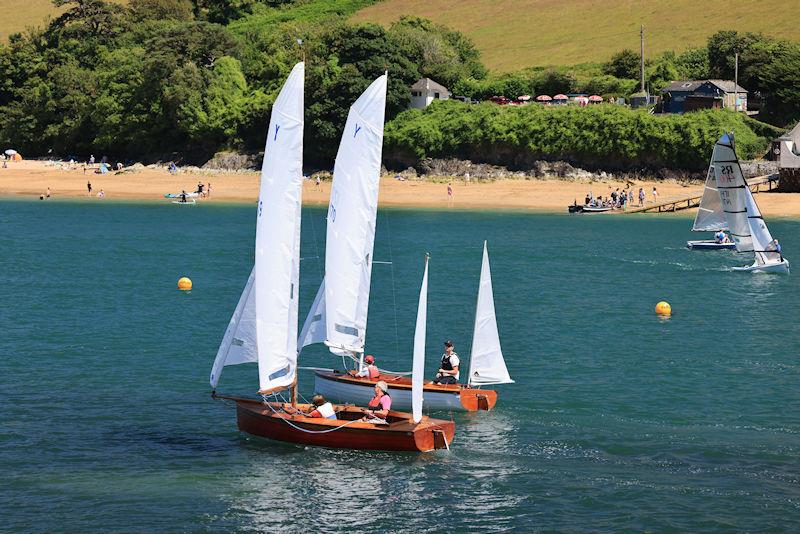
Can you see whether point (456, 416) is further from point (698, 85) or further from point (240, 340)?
point (698, 85)

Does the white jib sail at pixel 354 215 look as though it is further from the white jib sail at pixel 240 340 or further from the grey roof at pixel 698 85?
the grey roof at pixel 698 85

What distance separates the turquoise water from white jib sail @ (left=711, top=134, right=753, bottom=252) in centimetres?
303

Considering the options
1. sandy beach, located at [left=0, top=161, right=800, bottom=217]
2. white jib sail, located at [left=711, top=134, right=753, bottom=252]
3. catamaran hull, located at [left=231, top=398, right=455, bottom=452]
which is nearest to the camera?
catamaran hull, located at [left=231, top=398, right=455, bottom=452]

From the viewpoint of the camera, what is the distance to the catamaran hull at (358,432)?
34.9m

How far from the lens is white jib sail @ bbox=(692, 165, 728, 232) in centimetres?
8506

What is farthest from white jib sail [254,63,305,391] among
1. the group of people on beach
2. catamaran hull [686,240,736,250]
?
the group of people on beach

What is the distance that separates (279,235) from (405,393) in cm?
789

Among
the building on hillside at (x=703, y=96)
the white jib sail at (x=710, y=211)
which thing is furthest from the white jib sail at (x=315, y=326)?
the building on hillside at (x=703, y=96)

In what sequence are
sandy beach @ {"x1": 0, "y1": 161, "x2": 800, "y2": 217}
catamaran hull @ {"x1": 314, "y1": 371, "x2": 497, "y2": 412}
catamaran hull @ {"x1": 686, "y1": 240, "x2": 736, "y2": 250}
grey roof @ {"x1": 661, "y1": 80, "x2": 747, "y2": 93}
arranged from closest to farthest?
catamaran hull @ {"x1": 314, "y1": 371, "x2": 497, "y2": 412}
catamaran hull @ {"x1": 686, "y1": 240, "x2": 736, "y2": 250}
sandy beach @ {"x1": 0, "y1": 161, "x2": 800, "y2": 217}
grey roof @ {"x1": 661, "y1": 80, "x2": 747, "y2": 93}

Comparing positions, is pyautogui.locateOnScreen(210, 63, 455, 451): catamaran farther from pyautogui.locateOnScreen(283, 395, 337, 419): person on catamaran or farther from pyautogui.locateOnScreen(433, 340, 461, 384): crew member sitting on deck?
pyautogui.locateOnScreen(433, 340, 461, 384): crew member sitting on deck

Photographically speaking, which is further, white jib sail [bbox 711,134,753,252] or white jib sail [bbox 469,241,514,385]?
white jib sail [bbox 711,134,753,252]

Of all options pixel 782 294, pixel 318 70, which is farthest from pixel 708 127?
pixel 782 294

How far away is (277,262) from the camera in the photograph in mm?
35531

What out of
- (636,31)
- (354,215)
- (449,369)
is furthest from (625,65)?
(354,215)
